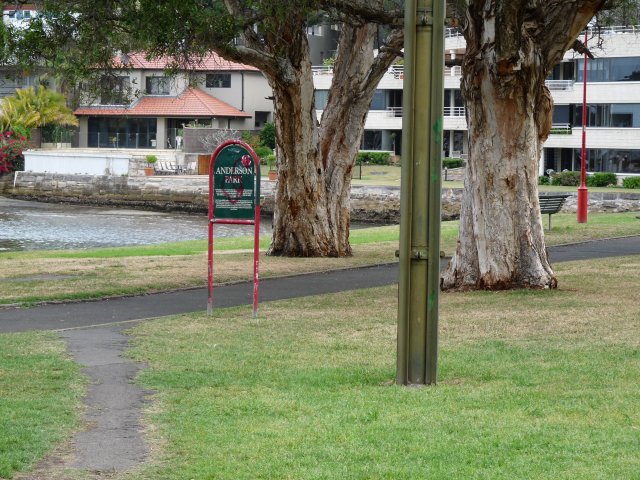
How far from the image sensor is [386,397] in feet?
28.7

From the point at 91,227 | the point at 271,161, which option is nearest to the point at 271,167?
the point at 271,161

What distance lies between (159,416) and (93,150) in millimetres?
74325

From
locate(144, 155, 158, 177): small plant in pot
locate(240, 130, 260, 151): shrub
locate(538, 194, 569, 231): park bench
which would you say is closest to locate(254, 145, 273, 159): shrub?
locate(240, 130, 260, 151): shrub

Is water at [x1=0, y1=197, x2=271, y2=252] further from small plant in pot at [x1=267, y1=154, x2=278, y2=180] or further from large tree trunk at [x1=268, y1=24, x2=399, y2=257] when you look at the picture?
large tree trunk at [x1=268, y1=24, x2=399, y2=257]

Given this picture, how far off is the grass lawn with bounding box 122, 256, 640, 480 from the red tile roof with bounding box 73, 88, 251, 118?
64.7 m

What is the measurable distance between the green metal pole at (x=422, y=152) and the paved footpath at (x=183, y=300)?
5.80 m

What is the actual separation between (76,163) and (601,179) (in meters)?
30.3

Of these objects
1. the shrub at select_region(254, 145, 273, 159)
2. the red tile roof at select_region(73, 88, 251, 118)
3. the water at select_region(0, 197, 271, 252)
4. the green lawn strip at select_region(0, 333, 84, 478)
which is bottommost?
the water at select_region(0, 197, 271, 252)

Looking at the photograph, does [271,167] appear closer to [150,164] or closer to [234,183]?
[150,164]

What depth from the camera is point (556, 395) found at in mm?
8656

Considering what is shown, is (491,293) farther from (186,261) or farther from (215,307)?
(186,261)

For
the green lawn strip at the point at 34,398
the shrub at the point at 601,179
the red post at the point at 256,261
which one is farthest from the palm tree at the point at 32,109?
the green lawn strip at the point at 34,398

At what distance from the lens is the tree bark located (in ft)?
53.4

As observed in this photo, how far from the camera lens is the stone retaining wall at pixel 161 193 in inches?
2137
